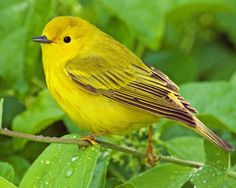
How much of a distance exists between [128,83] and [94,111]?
0.29m

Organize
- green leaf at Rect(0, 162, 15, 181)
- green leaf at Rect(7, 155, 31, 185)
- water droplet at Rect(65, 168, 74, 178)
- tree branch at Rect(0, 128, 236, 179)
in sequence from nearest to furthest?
tree branch at Rect(0, 128, 236, 179) → water droplet at Rect(65, 168, 74, 178) → green leaf at Rect(0, 162, 15, 181) → green leaf at Rect(7, 155, 31, 185)

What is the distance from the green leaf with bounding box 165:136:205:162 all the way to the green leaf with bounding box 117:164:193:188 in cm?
27

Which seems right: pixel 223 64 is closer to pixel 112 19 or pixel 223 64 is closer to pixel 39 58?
pixel 112 19

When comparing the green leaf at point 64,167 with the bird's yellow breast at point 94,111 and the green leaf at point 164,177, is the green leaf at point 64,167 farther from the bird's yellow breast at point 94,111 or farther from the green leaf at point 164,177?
the green leaf at point 164,177

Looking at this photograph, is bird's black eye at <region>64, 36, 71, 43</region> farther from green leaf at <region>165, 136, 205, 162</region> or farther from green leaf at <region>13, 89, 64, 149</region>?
green leaf at <region>165, 136, 205, 162</region>

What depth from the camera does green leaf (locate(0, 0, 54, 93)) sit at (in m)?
4.40

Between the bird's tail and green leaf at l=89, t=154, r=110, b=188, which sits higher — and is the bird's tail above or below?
above

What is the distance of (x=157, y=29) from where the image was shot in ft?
14.3

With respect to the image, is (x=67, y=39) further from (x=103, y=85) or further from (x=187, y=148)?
(x=187, y=148)

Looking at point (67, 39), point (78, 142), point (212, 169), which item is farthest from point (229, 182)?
point (67, 39)

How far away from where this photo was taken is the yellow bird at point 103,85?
352 cm

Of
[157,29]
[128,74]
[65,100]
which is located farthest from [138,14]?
[65,100]

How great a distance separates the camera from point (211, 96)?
441 cm

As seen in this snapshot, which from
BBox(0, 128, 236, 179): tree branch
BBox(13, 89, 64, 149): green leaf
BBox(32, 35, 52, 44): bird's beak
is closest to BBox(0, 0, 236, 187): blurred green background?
BBox(13, 89, 64, 149): green leaf
